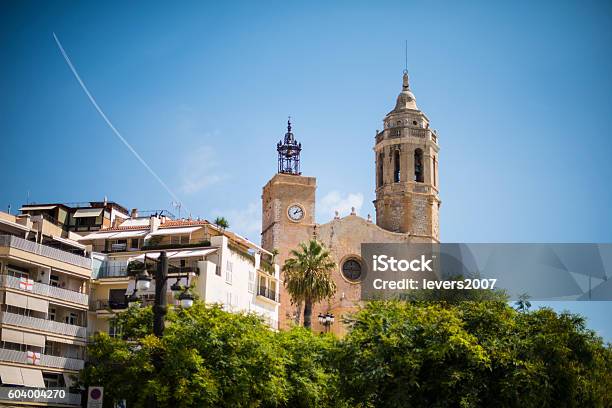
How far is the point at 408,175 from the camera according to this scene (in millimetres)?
77250

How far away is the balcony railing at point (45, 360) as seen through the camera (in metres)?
44.1

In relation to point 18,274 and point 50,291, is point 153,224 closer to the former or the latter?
point 50,291

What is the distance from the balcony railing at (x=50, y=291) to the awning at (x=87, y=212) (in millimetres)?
11440

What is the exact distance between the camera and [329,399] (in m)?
38.4

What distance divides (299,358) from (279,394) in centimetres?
466

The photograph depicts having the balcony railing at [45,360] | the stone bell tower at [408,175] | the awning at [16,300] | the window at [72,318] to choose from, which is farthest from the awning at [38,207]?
the stone bell tower at [408,175]

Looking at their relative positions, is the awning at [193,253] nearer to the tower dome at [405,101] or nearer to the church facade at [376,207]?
the church facade at [376,207]

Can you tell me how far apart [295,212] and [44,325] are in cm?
3009

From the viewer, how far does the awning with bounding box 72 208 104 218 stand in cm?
6188

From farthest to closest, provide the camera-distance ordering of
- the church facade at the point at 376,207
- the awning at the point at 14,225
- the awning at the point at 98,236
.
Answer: the church facade at the point at 376,207 < the awning at the point at 98,236 < the awning at the point at 14,225

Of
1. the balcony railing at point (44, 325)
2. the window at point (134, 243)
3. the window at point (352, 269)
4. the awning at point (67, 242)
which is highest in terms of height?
the window at point (352, 269)

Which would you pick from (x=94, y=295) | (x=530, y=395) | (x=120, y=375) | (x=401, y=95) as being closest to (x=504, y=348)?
(x=530, y=395)

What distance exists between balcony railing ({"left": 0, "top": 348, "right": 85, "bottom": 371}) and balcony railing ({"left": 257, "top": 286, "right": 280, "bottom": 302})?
13.8 m

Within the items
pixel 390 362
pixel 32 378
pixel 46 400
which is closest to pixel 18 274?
pixel 32 378
